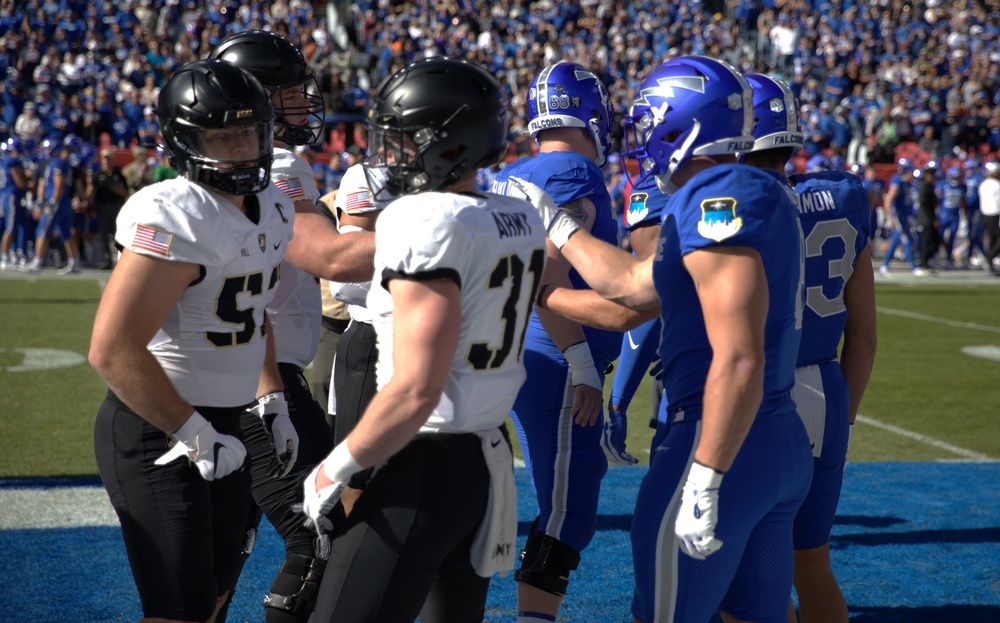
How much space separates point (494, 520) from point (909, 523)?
3820 mm

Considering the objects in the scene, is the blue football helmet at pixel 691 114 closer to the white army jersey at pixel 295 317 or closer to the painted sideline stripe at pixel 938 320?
the white army jersey at pixel 295 317

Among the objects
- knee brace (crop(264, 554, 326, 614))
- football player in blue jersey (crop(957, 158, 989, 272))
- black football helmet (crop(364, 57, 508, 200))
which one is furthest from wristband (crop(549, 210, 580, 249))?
football player in blue jersey (crop(957, 158, 989, 272))

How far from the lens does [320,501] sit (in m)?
2.27

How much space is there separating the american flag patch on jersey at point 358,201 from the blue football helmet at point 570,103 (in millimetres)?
889

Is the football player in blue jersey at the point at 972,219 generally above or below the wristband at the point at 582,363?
below

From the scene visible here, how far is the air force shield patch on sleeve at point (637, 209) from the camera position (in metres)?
3.19

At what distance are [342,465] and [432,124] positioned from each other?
786 mm

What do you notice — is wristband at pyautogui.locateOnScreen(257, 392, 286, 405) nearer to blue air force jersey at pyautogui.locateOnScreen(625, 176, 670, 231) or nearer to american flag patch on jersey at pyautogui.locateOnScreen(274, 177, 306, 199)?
american flag patch on jersey at pyautogui.locateOnScreen(274, 177, 306, 199)

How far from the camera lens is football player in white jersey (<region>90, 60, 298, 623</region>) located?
8.34 feet

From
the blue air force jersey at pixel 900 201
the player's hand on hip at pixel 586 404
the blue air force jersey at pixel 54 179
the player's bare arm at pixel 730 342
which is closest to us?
the player's bare arm at pixel 730 342

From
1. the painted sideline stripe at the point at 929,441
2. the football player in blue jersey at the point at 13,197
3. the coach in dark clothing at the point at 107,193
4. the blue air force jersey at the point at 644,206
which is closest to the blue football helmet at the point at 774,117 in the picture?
the blue air force jersey at the point at 644,206

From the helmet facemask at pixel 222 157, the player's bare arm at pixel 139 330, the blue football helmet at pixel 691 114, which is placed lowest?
the player's bare arm at pixel 139 330

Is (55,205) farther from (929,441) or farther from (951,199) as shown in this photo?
(951,199)

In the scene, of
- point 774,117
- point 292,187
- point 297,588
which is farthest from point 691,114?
point 297,588
